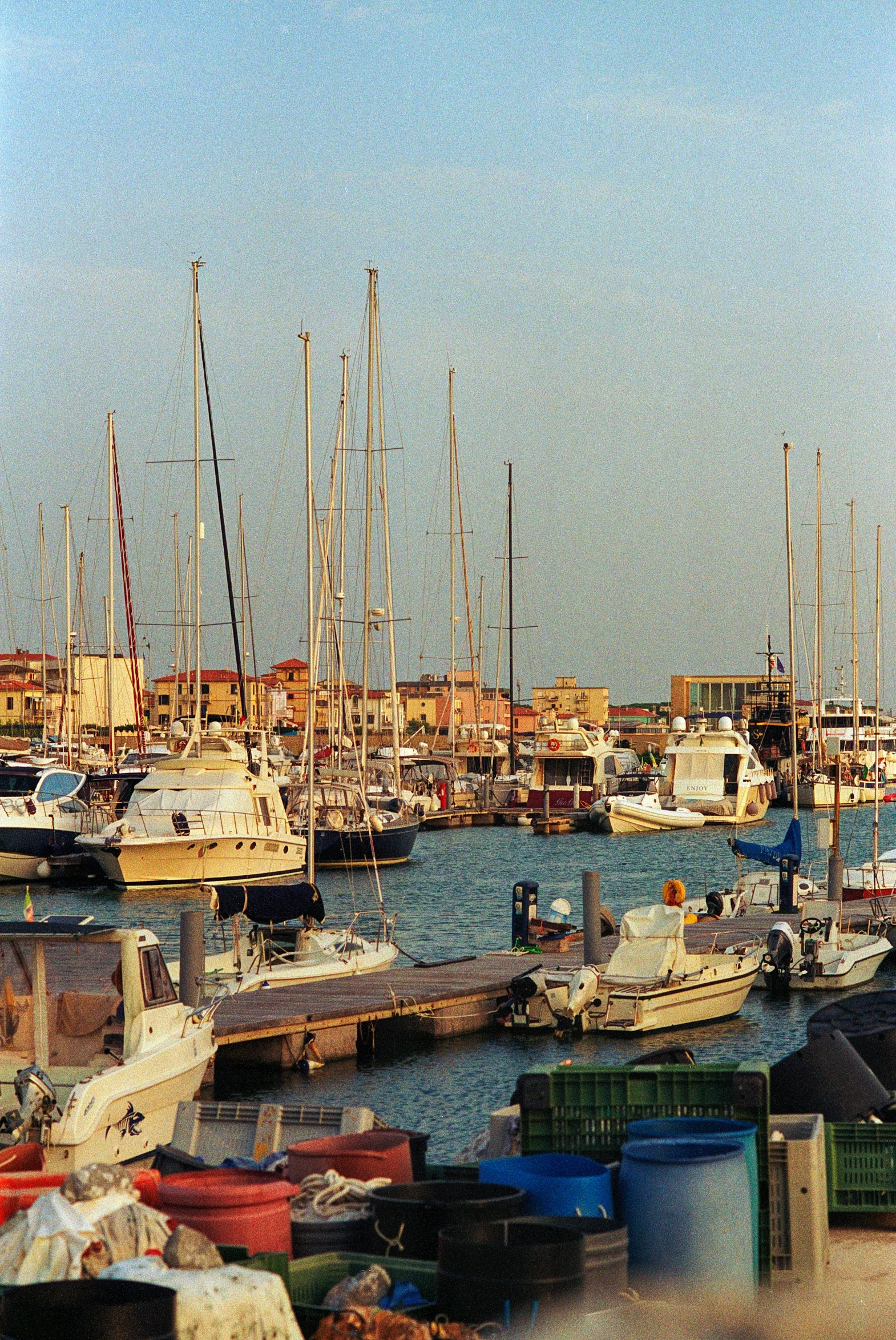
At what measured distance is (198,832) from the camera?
127 ft

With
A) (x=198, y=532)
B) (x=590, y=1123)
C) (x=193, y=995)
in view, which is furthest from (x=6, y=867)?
(x=590, y=1123)

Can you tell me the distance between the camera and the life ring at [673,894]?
78.5 ft

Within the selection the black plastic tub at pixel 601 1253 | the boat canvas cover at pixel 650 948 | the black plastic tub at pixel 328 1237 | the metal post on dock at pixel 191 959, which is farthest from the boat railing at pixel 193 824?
the black plastic tub at pixel 601 1253

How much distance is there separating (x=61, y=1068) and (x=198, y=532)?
28.3 m

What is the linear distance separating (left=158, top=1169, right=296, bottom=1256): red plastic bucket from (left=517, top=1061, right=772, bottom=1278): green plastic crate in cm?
155

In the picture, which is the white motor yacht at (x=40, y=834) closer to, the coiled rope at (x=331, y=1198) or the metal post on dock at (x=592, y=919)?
the metal post on dock at (x=592, y=919)

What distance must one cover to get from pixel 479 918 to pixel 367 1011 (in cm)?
1793

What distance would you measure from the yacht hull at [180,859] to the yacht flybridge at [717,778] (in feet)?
108

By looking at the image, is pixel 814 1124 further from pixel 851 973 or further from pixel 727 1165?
pixel 851 973

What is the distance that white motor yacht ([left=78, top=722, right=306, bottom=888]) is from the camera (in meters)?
38.8

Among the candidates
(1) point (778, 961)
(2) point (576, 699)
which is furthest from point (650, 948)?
Result: (2) point (576, 699)

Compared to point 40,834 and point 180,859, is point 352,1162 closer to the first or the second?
point 180,859

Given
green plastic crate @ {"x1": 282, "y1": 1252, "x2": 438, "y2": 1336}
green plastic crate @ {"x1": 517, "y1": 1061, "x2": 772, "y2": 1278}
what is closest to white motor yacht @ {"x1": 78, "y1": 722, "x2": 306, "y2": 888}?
green plastic crate @ {"x1": 517, "y1": 1061, "x2": 772, "y2": 1278}

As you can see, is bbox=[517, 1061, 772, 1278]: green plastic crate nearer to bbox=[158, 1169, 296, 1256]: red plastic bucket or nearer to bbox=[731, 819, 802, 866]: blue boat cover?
bbox=[158, 1169, 296, 1256]: red plastic bucket
